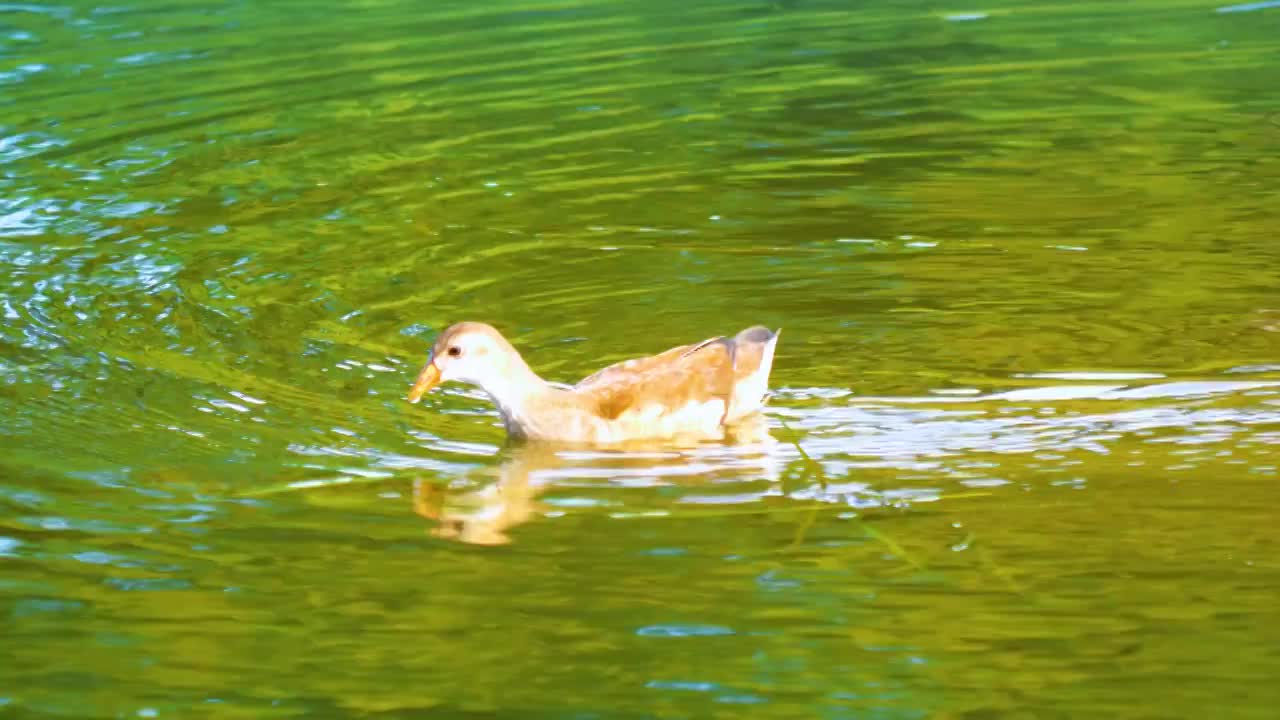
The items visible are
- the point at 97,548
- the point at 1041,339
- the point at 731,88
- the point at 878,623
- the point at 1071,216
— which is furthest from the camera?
the point at 731,88

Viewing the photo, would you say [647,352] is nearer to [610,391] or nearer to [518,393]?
[610,391]

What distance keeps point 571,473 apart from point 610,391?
54 cm

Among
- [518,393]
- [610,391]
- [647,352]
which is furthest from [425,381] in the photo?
[647,352]

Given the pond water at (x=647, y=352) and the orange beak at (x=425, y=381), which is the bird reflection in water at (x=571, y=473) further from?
the orange beak at (x=425, y=381)

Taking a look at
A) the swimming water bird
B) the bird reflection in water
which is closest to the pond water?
the bird reflection in water

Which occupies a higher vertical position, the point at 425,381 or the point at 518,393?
the point at 425,381

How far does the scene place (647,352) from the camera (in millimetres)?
11359

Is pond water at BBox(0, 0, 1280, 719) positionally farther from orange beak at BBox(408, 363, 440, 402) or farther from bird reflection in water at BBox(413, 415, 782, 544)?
orange beak at BBox(408, 363, 440, 402)

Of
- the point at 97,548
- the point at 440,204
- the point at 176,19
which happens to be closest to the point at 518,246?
the point at 440,204

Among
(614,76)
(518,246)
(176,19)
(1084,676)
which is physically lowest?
(1084,676)

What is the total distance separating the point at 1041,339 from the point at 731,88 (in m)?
9.16

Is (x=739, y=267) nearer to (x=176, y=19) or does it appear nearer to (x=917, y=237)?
(x=917, y=237)

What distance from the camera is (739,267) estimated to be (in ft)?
42.9

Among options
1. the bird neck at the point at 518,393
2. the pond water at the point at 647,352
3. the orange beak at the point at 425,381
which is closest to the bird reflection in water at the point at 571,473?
the pond water at the point at 647,352
